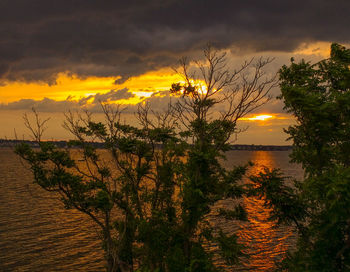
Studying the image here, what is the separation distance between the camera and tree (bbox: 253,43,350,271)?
12.0 m

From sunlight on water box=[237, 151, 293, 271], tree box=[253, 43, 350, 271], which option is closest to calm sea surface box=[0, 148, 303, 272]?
sunlight on water box=[237, 151, 293, 271]

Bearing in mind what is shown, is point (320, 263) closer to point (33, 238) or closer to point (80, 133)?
point (80, 133)

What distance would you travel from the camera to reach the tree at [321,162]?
11984mm

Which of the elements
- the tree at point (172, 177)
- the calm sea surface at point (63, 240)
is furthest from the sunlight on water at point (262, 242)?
the tree at point (172, 177)

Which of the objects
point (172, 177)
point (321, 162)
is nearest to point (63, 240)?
point (172, 177)

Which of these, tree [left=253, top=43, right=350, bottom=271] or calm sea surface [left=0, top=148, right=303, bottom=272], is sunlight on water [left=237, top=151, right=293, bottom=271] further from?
tree [left=253, top=43, right=350, bottom=271]

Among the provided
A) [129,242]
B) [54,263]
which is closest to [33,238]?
[54,263]

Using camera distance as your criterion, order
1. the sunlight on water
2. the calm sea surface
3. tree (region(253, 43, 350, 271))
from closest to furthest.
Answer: tree (region(253, 43, 350, 271)), the calm sea surface, the sunlight on water

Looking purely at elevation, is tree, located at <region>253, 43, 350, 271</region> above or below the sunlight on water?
above

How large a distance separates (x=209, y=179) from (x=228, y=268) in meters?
18.6

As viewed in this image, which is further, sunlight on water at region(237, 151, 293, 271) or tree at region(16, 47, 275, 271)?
sunlight on water at region(237, 151, 293, 271)

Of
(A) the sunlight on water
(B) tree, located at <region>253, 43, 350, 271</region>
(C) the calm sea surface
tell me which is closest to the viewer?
(B) tree, located at <region>253, 43, 350, 271</region>

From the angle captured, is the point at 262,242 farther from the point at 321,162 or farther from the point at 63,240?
the point at 321,162

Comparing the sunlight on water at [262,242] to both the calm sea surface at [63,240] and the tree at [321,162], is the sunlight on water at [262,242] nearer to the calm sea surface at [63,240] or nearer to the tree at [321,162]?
the calm sea surface at [63,240]
